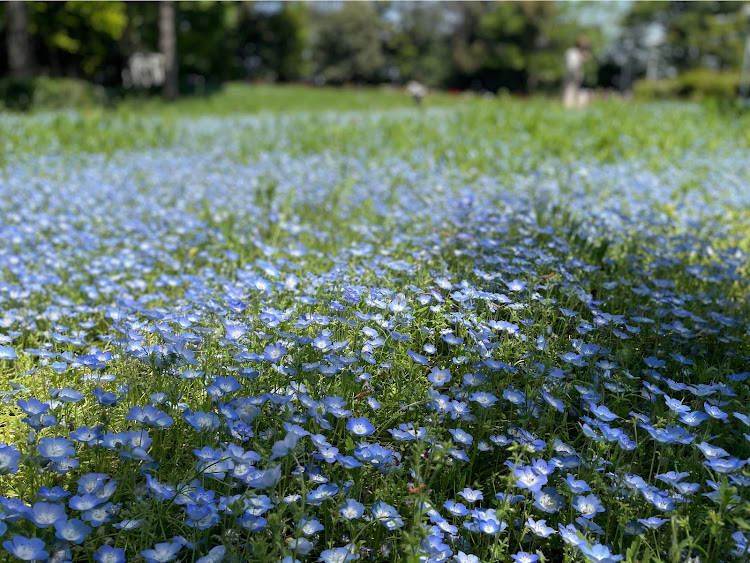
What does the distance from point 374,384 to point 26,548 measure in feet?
4.11

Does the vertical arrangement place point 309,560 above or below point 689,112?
below

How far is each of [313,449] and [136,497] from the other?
0.54 m

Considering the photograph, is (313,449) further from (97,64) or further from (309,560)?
(97,64)

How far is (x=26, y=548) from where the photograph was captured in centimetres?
149

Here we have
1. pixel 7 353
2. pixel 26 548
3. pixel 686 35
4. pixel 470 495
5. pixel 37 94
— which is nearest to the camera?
pixel 26 548

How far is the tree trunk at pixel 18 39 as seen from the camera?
624 inches

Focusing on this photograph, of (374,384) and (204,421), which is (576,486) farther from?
(204,421)

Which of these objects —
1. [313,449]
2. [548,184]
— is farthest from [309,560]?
[548,184]

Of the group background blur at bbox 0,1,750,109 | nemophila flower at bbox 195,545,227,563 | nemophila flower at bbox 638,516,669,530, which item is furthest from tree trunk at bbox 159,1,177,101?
nemophila flower at bbox 638,516,669,530

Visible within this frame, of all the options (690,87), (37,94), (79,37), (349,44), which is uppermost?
(349,44)

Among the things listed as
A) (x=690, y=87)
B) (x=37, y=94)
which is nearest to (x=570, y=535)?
(x=37, y=94)

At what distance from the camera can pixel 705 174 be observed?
24.1ft

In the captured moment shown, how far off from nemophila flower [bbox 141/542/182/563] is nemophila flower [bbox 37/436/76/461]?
0.43 meters

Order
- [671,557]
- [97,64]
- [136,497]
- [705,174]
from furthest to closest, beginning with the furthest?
[97,64]
[705,174]
[136,497]
[671,557]
